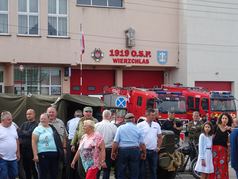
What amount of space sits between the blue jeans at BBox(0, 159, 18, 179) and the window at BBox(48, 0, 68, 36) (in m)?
27.2

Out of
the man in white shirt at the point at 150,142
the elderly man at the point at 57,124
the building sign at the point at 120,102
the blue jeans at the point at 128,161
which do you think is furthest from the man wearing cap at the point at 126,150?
the building sign at the point at 120,102

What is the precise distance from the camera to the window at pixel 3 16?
36281mm

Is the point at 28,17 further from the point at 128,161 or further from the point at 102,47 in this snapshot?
the point at 128,161

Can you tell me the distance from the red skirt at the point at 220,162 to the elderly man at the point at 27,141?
403cm

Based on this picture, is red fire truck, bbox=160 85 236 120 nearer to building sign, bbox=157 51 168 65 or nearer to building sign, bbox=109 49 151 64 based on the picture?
building sign, bbox=109 49 151 64

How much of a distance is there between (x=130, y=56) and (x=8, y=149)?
1141 inches

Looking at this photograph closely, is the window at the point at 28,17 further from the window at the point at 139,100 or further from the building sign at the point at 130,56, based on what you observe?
the window at the point at 139,100

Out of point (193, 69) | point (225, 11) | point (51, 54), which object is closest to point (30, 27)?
point (51, 54)

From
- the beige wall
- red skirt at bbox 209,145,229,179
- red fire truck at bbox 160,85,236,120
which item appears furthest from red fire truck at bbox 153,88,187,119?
red skirt at bbox 209,145,229,179

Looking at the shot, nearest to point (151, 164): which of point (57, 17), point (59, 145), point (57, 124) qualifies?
point (57, 124)

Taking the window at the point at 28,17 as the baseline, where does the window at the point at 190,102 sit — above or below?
below

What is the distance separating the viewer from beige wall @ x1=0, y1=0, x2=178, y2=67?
36.2 metres

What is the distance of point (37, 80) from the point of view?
1480 inches

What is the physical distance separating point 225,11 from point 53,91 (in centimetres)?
1460
